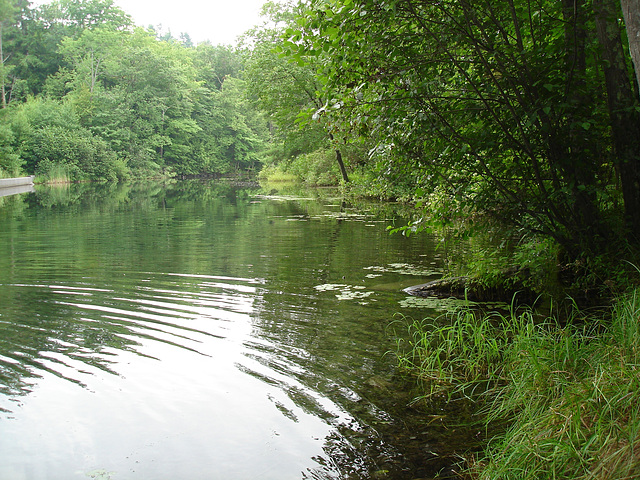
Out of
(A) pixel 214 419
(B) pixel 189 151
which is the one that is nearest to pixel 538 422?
(A) pixel 214 419

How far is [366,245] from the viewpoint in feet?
40.1

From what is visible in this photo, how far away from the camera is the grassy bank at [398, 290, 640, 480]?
9.13 feet

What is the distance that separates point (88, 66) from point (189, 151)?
1472 cm

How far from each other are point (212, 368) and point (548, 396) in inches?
113

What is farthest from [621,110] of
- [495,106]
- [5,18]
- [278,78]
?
[5,18]

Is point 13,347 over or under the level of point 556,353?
under

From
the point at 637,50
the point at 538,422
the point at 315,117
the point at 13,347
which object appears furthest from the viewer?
the point at 13,347

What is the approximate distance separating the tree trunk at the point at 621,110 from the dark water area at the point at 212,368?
2428mm

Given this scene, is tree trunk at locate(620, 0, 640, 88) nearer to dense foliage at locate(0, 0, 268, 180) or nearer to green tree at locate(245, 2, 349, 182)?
green tree at locate(245, 2, 349, 182)

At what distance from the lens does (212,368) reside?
16.4 feet

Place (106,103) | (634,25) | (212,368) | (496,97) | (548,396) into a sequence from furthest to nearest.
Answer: (106,103) < (496,97) < (212,368) < (548,396) < (634,25)

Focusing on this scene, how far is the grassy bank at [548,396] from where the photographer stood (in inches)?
110

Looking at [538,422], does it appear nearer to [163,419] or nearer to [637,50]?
[637,50]

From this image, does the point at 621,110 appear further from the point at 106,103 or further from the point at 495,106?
the point at 106,103
